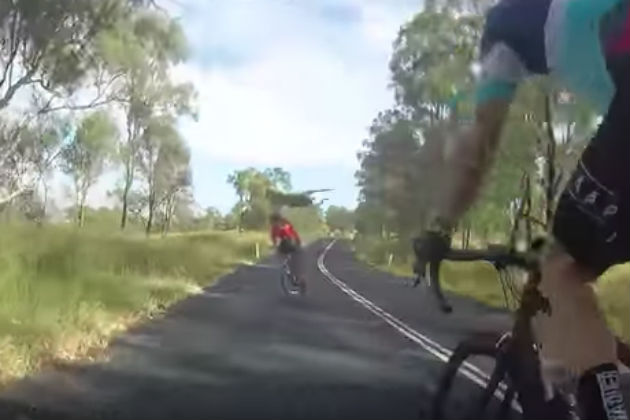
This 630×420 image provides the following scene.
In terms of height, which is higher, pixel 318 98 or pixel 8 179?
pixel 318 98

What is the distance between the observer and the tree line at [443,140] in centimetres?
112

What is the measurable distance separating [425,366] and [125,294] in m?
0.93

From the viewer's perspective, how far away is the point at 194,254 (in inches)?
78.4

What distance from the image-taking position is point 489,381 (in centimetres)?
135

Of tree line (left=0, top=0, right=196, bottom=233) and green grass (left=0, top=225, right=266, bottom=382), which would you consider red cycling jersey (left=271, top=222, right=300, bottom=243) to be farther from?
tree line (left=0, top=0, right=196, bottom=233)

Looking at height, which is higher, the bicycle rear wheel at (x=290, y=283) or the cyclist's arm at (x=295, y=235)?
the cyclist's arm at (x=295, y=235)

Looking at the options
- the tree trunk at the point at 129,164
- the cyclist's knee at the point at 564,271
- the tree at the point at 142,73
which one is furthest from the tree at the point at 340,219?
the cyclist's knee at the point at 564,271

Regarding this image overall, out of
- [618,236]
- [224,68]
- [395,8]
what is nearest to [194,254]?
[224,68]

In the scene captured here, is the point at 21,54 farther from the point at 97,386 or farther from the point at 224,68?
the point at 97,386

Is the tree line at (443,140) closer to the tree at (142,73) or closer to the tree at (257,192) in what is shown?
the tree at (257,192)

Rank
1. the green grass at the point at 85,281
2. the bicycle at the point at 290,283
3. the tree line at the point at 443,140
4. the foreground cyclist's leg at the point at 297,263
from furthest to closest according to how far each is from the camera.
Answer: the green grass at the point at 85,281
the bicycle at the point at 290,283
the foreground cyclist's leg at the point at 297,263
the tree line at the point at 443,140

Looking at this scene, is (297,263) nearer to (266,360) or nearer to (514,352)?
(266,360)

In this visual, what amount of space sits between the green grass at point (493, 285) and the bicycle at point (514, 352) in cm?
2

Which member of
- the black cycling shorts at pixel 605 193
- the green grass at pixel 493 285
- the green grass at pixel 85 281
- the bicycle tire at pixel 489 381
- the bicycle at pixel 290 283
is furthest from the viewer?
the green grass at pixel 85 281
